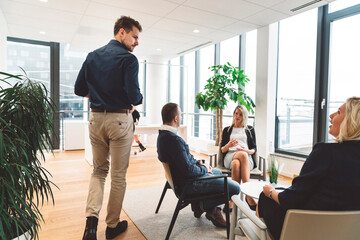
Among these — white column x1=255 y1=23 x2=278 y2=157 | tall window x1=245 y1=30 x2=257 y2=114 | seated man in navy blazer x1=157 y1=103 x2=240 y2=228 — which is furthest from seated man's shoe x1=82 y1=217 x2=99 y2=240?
tall window x1=245 y1=30 x2=257 y2=114

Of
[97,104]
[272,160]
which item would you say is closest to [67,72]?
[97,104]

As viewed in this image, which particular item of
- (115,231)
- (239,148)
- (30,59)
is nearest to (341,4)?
(239,148)

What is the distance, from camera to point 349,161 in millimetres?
1060

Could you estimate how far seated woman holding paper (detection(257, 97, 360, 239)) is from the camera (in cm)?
106

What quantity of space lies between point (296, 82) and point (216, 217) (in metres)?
2.99

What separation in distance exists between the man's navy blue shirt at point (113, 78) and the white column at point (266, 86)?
2887 millimetres

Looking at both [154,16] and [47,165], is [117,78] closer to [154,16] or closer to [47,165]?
[154,16]

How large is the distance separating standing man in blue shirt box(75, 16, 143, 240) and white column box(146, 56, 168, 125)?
16.0ft

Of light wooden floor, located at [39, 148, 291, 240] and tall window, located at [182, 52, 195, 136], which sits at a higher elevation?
tall window, located at [182, 52, 195, 136]

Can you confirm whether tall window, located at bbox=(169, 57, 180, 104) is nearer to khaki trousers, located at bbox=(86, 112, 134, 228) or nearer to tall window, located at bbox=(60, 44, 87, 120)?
tall window, located at bbox=(60, 44, 87, 120)

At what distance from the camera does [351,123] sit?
1130 mm

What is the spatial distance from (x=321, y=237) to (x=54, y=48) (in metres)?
6.53

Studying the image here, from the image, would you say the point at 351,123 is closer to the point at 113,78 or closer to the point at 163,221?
the point at 113,78

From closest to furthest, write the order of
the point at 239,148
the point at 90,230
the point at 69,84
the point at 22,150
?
1. the point at 22,150
2. the point at 90,230
3. the point at 239,148
4. the point at 69,84
